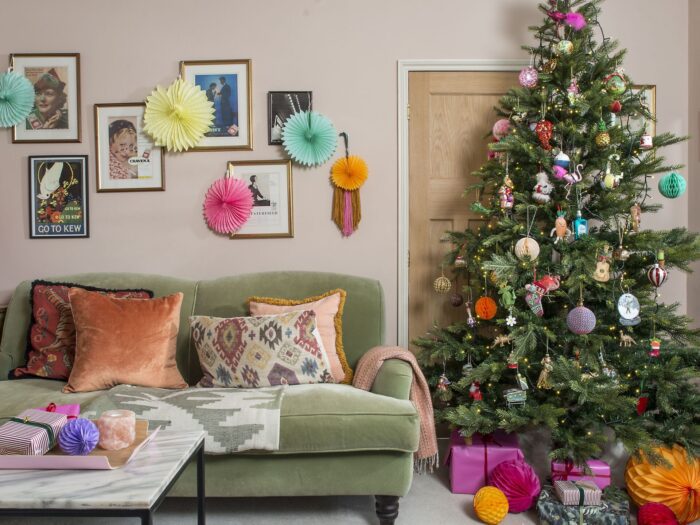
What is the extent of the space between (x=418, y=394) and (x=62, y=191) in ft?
7.14

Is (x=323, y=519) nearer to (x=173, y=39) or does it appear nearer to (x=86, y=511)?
(x=86, y=511)

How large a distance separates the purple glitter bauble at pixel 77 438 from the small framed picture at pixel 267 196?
5.98 feet

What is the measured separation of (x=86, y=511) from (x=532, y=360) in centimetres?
187

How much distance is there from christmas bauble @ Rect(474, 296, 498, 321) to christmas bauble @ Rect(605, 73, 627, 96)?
3.40ft

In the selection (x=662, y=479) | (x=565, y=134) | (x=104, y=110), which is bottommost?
(x=662, y=479)

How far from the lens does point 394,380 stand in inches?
94.3

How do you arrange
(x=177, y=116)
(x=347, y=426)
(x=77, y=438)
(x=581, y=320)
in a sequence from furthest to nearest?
(x=177, y=116)
(x=581, y=320)
(x=347, y=426)
(x=77, y=438)

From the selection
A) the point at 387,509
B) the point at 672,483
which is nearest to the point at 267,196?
the point at 387,509

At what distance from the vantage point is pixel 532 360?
2.60 m

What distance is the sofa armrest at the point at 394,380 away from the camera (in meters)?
2.37

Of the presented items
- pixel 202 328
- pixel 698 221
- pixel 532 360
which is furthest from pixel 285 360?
pixel 698 221

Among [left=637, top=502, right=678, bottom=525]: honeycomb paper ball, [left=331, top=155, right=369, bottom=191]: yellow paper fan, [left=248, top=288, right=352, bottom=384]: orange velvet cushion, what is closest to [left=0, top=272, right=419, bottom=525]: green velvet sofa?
[left=248, top=288, right=352, bottom=384]: orange velvet cushion

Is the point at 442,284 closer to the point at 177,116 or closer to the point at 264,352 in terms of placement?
the point at 264,352

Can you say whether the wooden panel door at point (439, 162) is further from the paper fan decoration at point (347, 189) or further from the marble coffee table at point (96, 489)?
the marble coffee table at point (96, 489)
